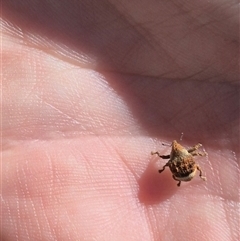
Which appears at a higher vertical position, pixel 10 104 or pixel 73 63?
pixel 73 63

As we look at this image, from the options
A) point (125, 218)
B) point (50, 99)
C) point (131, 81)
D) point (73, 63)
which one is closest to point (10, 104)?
point (50, 99)

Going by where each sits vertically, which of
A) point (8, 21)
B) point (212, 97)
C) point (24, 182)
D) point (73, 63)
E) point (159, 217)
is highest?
point (8, 21)

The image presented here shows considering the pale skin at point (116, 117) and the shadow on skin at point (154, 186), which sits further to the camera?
the shadow on skin at point (154, 186)

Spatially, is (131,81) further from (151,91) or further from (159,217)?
(159,217)
